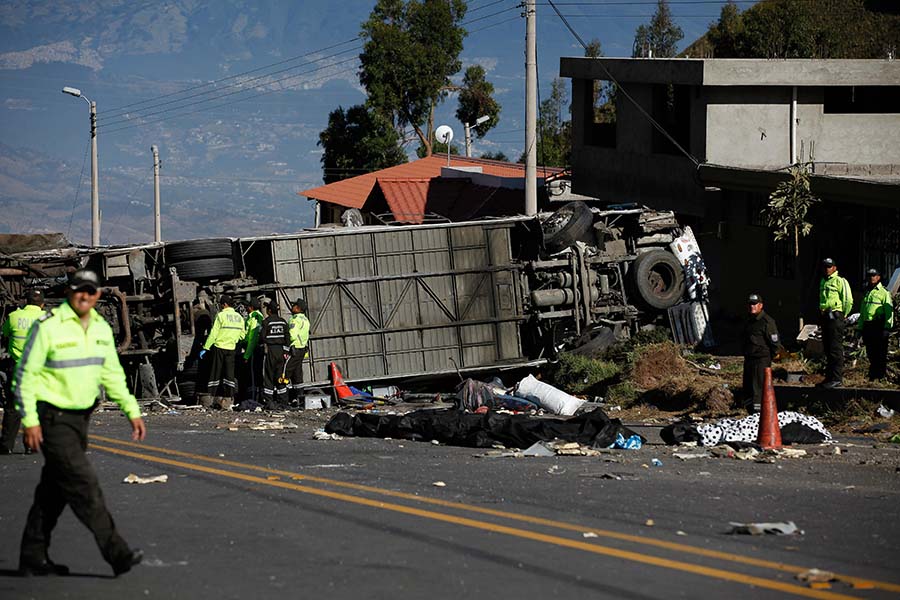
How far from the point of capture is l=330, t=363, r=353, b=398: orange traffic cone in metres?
23.7

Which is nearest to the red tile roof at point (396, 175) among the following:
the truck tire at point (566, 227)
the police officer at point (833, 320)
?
the truck tire at point (566, 227)

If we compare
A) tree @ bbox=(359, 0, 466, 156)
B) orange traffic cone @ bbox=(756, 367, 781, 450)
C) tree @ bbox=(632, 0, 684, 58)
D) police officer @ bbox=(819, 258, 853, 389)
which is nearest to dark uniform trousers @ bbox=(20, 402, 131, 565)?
orange traffic cone @ bbox=(756, 367, 781, 450)

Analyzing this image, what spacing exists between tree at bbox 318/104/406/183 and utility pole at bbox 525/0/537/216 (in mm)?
45423

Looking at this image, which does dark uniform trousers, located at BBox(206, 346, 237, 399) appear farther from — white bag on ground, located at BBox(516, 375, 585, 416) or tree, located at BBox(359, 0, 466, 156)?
tree, located at BBox(359, 0, 466, 156)

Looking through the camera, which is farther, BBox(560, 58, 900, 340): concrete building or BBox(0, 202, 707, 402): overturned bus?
BBox(560, 58, 900, 340): concrete building

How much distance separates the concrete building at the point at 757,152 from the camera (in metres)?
25.3

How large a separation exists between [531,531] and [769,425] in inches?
243

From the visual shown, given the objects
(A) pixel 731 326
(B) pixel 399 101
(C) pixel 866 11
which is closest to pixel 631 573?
(A) pixel 731 326

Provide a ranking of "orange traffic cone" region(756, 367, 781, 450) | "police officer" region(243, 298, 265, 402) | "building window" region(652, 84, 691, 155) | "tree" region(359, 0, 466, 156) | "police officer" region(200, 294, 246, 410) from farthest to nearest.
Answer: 1. "tree" region(359, 0, 466, 156)
2. "building window" region(652, 84, 691, 155)
3. "police officer" region(243, 298, 265, 402)
4. "police officer" region(200, 294, 246, 410)
5. "orange traffic cone" region(756, 367, 781, 450)

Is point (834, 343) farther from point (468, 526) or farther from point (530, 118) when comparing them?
point (530, 118)

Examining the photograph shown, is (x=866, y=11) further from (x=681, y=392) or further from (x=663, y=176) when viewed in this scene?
(x=681, y=392)

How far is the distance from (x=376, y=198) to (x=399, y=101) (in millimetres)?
29120

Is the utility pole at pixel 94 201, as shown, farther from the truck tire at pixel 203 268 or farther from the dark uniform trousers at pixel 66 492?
the dark uniform trousers at pixel 66 492

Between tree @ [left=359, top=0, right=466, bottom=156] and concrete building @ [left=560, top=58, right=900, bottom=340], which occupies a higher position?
tree @ [left=359, top=0, right=466, bottom=156]
